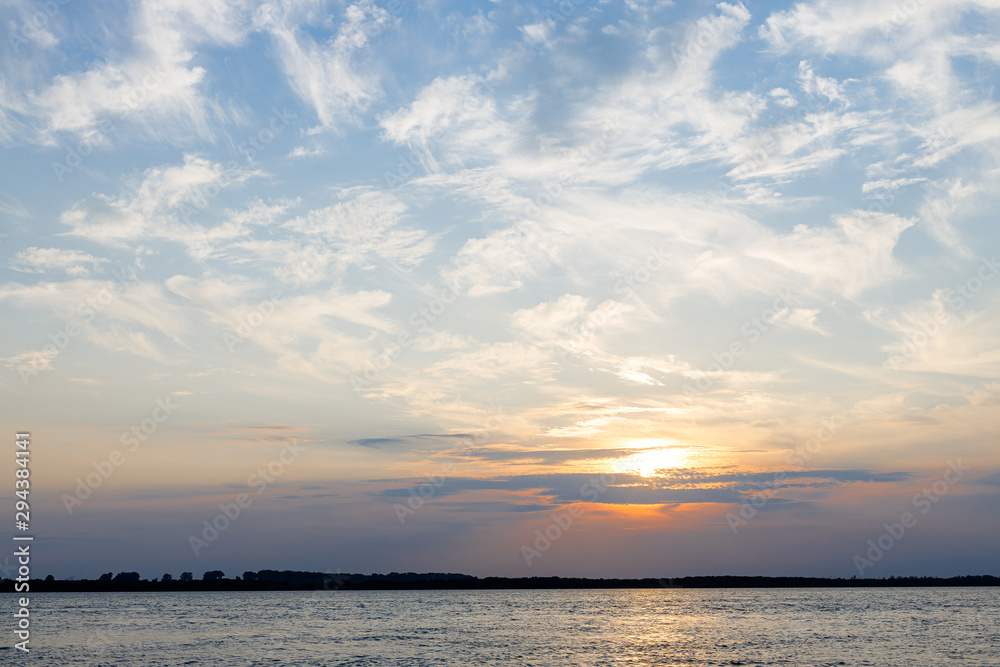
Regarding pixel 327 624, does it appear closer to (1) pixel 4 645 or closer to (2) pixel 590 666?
(1) pixel 4 645

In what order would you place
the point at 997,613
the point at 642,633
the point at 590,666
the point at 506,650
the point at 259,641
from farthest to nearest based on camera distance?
the point at 997,613
the point at 642,633
the point at 259,641
the point at 506,650
the point at 590,666

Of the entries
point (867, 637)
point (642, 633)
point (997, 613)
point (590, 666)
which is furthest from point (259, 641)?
point (997, 613)

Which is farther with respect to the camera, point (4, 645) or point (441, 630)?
point (441, 630)

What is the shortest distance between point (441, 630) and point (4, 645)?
5186 cm

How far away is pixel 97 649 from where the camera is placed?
75562 millimetres

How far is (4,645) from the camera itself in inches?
3118

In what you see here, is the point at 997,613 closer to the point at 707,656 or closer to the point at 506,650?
the point at 707,656

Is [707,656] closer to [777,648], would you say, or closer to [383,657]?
[777,648]

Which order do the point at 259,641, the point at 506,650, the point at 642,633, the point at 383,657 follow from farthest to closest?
the point at 642,633 < the point at 259,641 < the point at 506,650 < the point at 383,657

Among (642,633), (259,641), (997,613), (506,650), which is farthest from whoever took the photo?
(997,613)

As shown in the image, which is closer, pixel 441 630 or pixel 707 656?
pixel 707 656

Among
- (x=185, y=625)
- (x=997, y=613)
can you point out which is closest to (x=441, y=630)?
(x=185, y=625)

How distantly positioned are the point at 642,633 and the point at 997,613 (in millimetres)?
80300

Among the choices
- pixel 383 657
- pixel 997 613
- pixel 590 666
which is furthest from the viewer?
pixel 997 613
